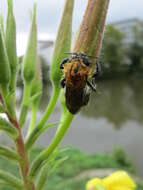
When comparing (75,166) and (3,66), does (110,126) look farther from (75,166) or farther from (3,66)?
(3,66)

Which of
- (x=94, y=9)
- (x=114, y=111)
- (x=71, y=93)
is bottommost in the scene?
(x=114, y=111)

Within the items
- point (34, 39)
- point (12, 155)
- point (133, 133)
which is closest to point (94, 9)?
point (34, 39)

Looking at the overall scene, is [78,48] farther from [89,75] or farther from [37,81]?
[37,81]

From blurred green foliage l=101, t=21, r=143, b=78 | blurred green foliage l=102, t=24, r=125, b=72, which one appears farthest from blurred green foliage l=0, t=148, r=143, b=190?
blurred green foliage l=101, t=21, r=143, b=78

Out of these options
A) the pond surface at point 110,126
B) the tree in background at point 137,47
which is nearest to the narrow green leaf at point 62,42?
the pond surface at point 110,126

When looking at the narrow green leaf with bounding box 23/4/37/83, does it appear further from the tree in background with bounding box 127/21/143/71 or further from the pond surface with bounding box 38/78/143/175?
the tree in background with bounding box 127/21/143/71

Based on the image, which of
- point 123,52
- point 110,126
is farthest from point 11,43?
point 123,52
